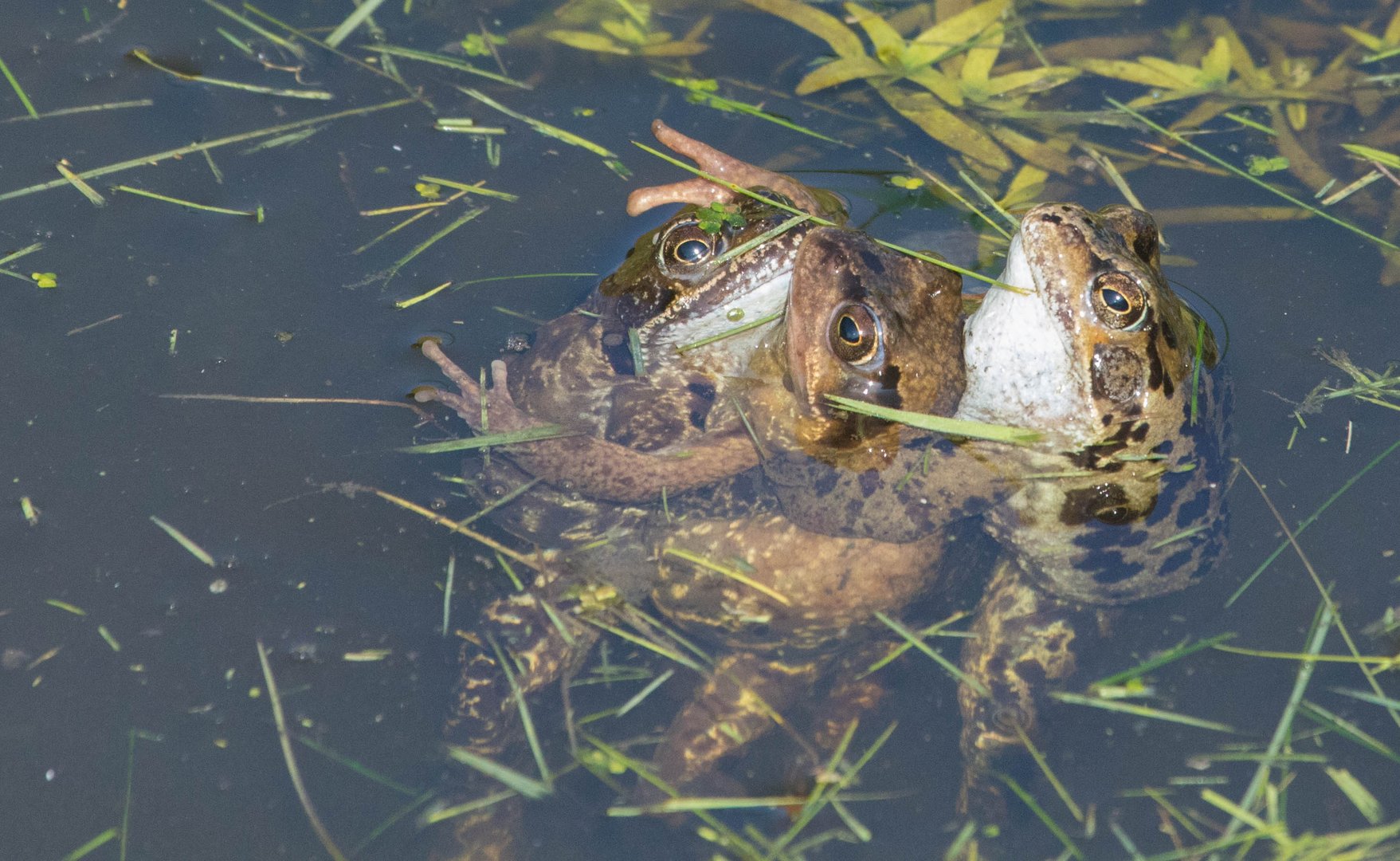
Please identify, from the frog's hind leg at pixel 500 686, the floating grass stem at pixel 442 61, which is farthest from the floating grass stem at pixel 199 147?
the frog's hind leg at pixel 500 686

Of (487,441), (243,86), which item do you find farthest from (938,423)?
(243,86)

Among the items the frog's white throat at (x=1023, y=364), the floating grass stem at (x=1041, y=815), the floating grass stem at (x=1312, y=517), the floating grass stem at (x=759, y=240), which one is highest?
the floating grass stem at (x=759, y=240)

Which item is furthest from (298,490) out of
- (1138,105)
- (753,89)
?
(1138,105)

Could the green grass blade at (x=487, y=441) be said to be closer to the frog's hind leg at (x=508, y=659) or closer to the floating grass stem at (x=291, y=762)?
the frog's hind leg at (x=508, y=659)

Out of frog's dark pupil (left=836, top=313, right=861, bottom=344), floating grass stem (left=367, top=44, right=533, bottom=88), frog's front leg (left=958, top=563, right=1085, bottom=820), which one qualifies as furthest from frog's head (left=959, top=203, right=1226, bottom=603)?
floating grass stem (left=367, top=44, right=533, bottom=88)

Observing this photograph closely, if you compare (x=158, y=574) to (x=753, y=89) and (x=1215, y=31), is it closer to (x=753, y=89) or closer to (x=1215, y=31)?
(x=753, y=89)

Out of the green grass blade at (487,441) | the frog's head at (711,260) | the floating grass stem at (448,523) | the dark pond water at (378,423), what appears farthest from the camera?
the frog's head at (711,260)

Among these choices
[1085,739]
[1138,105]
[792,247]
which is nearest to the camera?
[1085,739]
